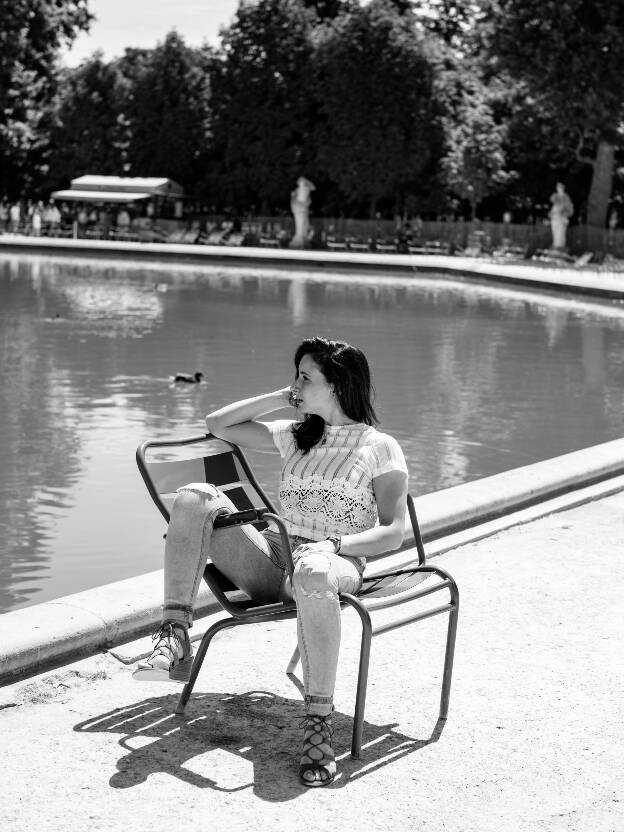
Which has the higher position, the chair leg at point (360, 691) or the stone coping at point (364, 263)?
the chair leg at point (360, 691)

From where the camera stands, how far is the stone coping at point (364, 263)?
30817 millimetres

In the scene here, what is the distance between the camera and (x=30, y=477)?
952cm

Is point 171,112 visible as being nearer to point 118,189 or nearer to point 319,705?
point 118,189

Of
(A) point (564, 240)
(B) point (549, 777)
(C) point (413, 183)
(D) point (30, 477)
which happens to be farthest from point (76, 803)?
(C) point (413, 183)

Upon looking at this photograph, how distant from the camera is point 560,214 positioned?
4312cm

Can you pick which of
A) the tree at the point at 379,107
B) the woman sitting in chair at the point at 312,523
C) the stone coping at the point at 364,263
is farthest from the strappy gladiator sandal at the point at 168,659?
the tree at the point at 379,107

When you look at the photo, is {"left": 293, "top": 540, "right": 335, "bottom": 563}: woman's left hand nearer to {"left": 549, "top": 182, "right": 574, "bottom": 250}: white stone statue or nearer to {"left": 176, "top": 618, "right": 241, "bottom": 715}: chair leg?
{"left": 176, "top": 618, "right": 241, "bottom": 715}: chair leg

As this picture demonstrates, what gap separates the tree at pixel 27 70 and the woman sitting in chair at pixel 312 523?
4924 centimetres

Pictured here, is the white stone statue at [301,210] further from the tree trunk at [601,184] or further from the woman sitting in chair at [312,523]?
the woman sitting in chair at [312,523]

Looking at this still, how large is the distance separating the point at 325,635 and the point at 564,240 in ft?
136

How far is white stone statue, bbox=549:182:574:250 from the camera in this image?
42.9m

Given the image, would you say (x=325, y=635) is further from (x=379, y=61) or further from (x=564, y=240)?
(x=379, y=61)

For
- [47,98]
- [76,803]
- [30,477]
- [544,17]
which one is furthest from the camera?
[47,98]

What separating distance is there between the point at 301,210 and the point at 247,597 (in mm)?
47147
